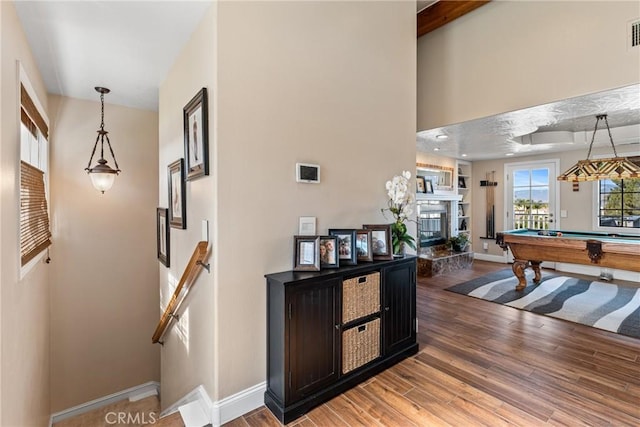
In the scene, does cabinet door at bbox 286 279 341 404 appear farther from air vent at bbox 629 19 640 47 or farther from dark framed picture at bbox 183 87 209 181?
air vent at bbox 629 19 640 47

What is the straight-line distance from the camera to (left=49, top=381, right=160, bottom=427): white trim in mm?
3607

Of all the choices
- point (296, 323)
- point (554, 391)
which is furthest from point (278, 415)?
point (554, 391)

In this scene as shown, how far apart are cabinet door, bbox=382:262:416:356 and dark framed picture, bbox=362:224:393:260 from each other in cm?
13

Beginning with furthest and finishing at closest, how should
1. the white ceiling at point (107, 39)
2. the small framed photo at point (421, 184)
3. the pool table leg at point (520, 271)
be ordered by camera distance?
the small framed photo at point (421, 184) < the pool table leg at point (520, 271) < the white ceiling at point (107, 39)

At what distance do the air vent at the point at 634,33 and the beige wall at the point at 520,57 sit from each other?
0.05 metres

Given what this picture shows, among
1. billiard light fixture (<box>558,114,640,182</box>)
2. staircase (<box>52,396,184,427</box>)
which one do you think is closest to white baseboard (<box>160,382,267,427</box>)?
staircase (<box>52,396,184,427</box>)

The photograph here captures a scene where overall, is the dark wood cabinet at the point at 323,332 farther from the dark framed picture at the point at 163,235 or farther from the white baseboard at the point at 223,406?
the dark framed picture at the point at 163,235

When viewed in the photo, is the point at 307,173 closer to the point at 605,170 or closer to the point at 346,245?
the point at 346,245

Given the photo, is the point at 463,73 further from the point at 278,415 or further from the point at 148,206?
the point at 148,206

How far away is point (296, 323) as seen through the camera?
6.46ft

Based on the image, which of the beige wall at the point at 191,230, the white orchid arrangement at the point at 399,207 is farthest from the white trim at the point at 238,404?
the white orchid arrangement at the point at 399,207

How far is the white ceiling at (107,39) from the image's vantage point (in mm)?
2086

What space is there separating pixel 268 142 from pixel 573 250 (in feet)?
14.3

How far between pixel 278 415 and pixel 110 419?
288 cm
